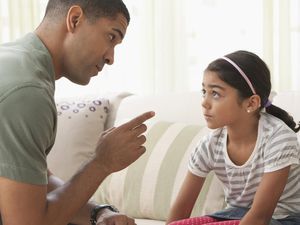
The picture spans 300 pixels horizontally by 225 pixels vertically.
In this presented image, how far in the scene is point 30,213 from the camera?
1268 mm

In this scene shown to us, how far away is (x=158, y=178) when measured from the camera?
225 cm

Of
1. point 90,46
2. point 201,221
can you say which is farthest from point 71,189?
point 201,221

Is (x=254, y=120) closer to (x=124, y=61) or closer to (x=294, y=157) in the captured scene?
(x=294, y=157)

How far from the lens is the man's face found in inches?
57.8

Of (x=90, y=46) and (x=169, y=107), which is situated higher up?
(x=90, y=46)

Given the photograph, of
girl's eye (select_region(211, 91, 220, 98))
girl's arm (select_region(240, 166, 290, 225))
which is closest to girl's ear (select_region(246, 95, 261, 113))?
girl's eye (select_region(211, 91, 220, 98))

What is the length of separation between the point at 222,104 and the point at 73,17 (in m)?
0.63

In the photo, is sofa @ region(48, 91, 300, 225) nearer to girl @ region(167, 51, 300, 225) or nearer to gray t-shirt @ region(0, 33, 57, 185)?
girl @ region(167, 51, 300, 225)

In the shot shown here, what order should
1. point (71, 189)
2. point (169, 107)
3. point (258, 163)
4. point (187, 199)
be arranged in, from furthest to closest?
point (169, 107) < point (187, 199) < point (258, 163) < point (71, 189)

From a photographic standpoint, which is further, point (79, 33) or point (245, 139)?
point (245, 139)

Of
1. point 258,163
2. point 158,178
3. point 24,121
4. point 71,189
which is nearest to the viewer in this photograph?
point 24,121

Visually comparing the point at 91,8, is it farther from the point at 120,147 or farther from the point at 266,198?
the point at 266,198

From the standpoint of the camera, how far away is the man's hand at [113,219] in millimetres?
1593

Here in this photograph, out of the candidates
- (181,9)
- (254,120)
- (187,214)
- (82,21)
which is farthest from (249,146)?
(181,9)
